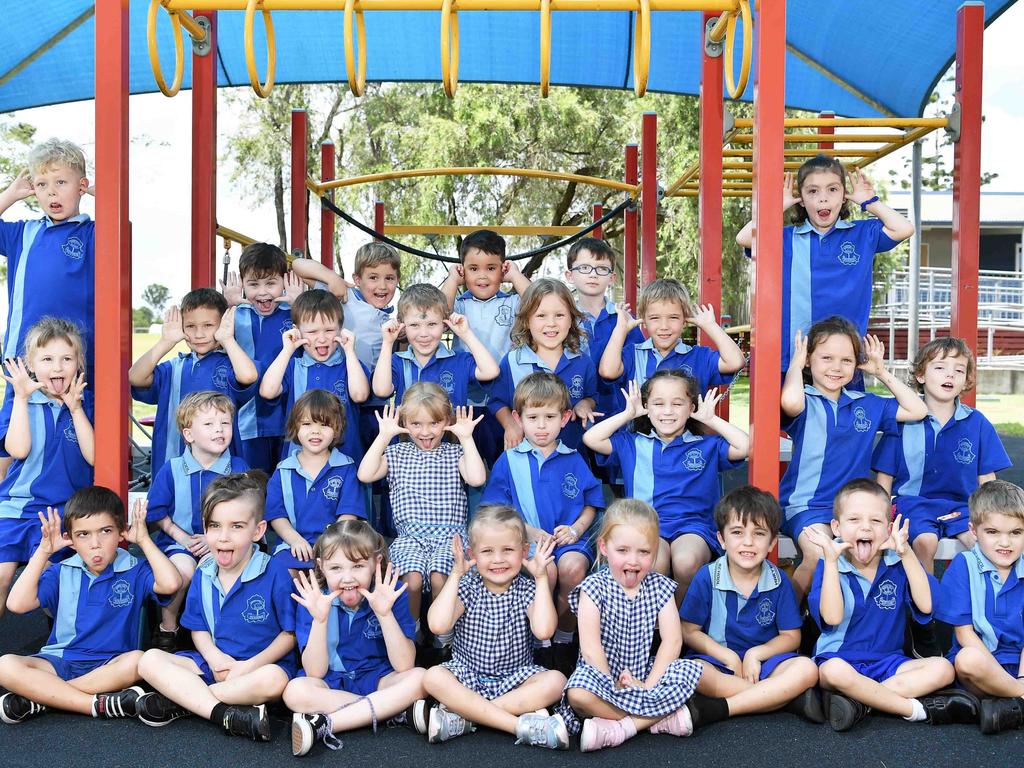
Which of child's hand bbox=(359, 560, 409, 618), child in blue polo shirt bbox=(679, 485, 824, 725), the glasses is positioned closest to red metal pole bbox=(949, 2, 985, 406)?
the glasses

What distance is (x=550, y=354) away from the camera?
436 centimetres

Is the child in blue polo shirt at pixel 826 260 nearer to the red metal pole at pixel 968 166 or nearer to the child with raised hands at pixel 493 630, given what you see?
the red metal pole at pixel 968 166

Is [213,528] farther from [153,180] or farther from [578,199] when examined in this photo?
[153,180]

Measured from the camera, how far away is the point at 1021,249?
24969 millimetres

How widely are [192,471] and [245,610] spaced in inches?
28.8

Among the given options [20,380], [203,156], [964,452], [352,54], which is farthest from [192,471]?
[964,452]

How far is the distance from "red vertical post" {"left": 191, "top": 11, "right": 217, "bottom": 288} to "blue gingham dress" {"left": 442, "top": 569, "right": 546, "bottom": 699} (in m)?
2.91

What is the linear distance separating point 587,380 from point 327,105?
15.6 metres

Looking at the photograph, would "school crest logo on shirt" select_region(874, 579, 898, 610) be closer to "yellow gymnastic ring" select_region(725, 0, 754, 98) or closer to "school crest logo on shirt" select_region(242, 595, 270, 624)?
"yellow gymnastic ring" select_region(725, 0, 754, 98)

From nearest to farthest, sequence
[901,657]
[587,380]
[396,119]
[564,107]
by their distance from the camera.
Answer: [901,657], [587,380], [564,107], [396,119]

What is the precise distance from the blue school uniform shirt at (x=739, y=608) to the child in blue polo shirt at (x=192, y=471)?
1.83 m

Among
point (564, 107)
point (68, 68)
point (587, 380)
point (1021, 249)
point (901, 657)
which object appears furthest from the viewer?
point (1021, 249)

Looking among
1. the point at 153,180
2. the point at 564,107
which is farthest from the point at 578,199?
the point at 153,180

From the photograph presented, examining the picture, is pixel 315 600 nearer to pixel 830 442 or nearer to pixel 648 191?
pixel 830 442
